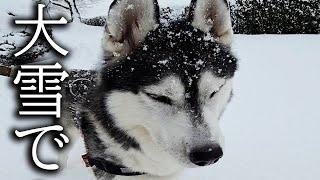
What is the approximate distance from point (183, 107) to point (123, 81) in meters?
0.31

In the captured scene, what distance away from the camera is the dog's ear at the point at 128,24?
2.29 m

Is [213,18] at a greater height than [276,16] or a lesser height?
greater

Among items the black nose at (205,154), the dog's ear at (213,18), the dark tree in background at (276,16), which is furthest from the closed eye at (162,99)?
the dark tree in background at (276,16)

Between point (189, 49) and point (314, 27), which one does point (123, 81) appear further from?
point (314, 27)

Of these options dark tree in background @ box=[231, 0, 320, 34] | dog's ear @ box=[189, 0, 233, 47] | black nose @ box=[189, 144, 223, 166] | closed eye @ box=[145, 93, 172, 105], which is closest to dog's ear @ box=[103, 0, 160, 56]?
dog's ear @ box=[189, 0, 233, 47]

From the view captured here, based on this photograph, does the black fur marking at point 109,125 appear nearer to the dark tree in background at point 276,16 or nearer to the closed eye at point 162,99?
the closed eye at point 162,99

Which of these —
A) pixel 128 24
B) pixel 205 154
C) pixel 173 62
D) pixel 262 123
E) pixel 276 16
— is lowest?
pixel 276 16

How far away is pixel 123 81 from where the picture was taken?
2.30 metres

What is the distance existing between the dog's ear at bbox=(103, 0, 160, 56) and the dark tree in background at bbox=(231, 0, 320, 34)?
627 centimetres

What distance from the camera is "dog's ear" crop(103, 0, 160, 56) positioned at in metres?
2.29

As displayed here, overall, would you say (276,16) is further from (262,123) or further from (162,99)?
(162,99)

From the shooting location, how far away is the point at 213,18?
246 centimetres

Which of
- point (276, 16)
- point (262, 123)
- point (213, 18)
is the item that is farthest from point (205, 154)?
point (276, 16)

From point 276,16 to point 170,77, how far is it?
261 inches
